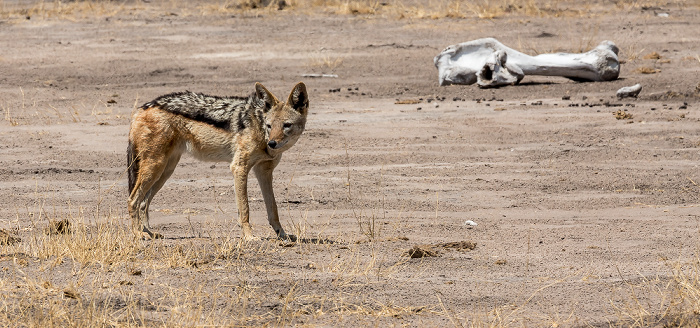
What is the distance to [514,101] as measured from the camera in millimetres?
14023

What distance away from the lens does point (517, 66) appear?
14867 millimetres

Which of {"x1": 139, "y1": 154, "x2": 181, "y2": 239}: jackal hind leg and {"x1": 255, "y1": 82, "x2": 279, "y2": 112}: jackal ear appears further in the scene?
{"x1": 139, "y1": 154, "x2": 181, "y2": 239}: jackal hind leg

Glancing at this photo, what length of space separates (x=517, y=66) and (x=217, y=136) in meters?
8.50

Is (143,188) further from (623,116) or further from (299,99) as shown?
(623,116)

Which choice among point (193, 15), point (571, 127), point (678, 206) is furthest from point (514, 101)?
point (193, 15)

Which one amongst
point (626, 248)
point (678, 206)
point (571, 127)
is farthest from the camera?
point (571, 127)

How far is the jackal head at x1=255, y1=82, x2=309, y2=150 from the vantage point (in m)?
7.15

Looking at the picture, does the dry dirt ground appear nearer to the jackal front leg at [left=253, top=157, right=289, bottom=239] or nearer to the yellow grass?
the jackal front leg at [left=253, top=157, right=289, bottom=239]

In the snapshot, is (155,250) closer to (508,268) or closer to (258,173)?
(258,173)

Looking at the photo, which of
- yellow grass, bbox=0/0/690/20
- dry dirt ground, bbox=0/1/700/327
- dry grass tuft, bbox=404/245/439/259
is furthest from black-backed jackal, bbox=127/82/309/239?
yellow grass, bbox=0/0/690/20

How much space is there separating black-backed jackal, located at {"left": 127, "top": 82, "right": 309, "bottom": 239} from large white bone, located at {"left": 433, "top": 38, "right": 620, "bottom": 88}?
7.94 m

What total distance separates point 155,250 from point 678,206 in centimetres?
508

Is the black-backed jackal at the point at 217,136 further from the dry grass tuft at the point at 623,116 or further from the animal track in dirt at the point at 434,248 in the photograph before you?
the dry grass tuft at the point at 623,116

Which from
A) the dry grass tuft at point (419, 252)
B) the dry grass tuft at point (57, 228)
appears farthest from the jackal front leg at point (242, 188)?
the dry grass tuft at point (419, 252)
